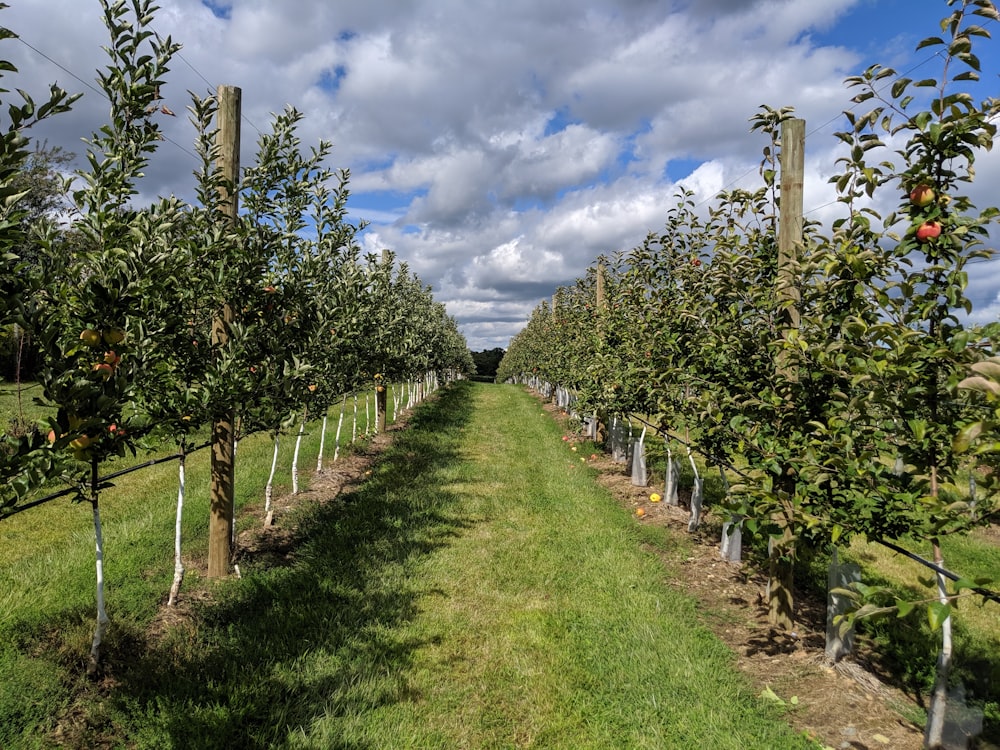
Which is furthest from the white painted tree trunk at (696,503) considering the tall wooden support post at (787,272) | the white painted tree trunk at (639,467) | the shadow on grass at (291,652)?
the shadow on grass at (291,652)

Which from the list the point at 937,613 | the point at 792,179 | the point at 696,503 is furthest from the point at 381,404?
the point at 937,613

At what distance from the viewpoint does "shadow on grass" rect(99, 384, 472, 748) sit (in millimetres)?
3711

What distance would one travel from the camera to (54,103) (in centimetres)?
238

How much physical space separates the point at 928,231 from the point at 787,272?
1229 millimetres

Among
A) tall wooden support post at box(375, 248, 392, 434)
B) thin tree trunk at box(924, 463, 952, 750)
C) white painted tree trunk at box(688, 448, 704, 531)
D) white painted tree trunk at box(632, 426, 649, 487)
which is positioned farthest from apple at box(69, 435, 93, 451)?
tall wooden support post at box(375, 248, 392, 434)

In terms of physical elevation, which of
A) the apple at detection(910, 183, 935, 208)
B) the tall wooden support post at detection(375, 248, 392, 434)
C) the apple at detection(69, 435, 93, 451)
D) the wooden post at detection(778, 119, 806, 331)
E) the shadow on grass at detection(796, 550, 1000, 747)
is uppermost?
the wooden post at detection(778, 119, 806, 331)

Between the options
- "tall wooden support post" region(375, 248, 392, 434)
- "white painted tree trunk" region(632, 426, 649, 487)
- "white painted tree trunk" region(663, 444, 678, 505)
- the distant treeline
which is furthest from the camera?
the distant treeline

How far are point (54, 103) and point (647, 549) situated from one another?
7.21 meters

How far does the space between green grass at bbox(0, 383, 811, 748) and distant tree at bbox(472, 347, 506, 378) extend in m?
105

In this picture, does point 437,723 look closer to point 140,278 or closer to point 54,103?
point 140,278

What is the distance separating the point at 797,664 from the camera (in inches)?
179

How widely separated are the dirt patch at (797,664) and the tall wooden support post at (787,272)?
284 millimetres

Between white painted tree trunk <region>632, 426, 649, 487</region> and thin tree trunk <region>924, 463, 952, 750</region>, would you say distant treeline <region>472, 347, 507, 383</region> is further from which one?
thin tree trunk <region>924, 463, 952, 750</region>

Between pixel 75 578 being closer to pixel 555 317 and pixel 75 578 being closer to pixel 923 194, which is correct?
pixel 923 194
